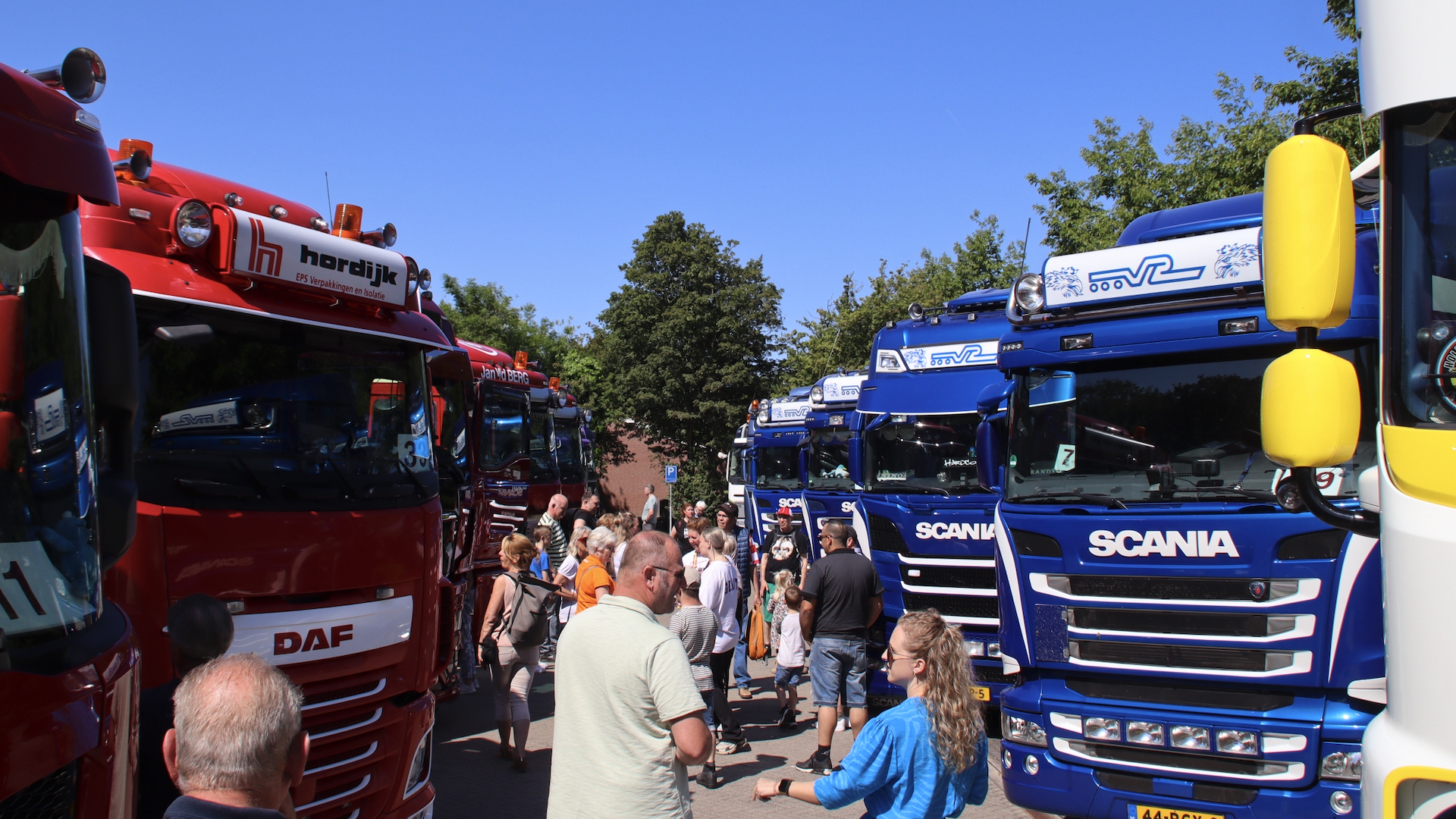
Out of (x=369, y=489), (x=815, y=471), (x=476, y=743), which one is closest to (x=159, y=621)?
(x=369, y=489)

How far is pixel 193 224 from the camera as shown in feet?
15.6

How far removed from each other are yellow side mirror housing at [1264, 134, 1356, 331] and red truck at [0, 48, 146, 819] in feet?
10.5

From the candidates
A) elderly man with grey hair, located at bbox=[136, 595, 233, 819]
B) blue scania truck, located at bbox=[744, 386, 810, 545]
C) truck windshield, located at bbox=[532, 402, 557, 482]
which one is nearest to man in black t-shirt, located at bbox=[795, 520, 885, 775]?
elderly man with grey hair, located at bbox=[136, 595, 233, 819]

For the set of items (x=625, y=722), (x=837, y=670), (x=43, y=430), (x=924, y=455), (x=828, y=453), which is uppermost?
(x=828, y=453)

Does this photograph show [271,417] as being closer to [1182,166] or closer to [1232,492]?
[1232,492]

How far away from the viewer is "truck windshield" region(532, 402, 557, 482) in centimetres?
1750

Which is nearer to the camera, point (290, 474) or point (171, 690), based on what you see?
point (171, 690)

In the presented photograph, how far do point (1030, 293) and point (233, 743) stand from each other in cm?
547

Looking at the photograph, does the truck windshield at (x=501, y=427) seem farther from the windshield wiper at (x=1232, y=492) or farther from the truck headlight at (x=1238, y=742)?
the truck headlight at (x=1238, y=742)

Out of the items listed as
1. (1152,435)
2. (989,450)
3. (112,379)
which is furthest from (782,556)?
(112,379)

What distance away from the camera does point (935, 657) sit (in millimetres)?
3912

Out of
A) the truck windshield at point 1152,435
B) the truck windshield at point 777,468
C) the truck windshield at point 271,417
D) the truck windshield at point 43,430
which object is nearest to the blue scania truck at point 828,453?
the truck windshield at point 777,468

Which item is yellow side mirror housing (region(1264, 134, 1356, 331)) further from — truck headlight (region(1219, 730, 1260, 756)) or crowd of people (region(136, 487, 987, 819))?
truck headlight (region(1219, 730, 1260, 756))

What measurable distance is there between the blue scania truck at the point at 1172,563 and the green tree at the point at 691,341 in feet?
116
